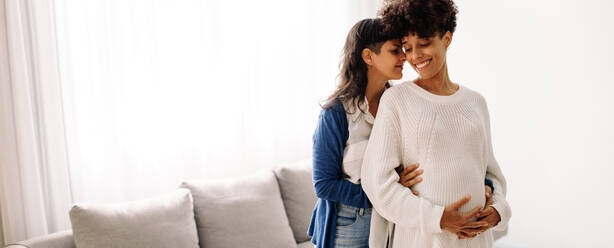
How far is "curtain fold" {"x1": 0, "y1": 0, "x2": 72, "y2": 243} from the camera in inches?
75.3

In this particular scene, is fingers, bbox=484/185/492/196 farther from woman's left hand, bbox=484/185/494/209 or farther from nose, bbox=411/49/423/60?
nose, bbox=411/49/423/60

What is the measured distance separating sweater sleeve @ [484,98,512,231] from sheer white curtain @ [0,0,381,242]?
159 cm

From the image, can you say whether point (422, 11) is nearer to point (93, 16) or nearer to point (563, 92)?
point (93, 16)

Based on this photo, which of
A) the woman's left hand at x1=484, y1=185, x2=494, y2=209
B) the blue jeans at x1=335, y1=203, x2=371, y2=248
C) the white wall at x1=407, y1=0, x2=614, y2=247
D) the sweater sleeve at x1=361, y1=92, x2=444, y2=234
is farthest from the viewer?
the white wall at x1=407, y1=0, x2=614, y2=247

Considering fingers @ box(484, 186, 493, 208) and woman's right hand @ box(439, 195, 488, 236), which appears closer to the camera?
woman's right hand @ box(439, 195, 488, 236)

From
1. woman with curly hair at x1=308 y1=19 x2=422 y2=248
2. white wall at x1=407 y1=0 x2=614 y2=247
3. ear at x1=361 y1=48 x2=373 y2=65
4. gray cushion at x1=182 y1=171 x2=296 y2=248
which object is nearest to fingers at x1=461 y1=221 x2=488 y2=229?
woman with curly hair at x1=308 y1=19 x2=422 y2=248

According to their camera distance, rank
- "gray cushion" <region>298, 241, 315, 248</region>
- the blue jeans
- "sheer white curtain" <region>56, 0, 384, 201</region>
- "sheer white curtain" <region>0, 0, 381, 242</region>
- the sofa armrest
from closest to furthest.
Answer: the blue jeans < the sofa armrest < "sheer white curtain" <region>0, 0, 381, 242</region> < "sheer white curtain" <region>56, 0, 384, 201</region> < "gray cushion" <region>298, 241, 315, 248</region>

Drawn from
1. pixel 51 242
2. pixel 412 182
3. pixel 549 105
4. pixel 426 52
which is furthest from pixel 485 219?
pixel 549 105

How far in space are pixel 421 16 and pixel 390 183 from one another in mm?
438

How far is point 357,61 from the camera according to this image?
1487 millimetres

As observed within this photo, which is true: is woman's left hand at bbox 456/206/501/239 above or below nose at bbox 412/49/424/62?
below

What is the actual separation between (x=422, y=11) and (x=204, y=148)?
1647 mm

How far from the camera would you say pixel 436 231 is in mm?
1214

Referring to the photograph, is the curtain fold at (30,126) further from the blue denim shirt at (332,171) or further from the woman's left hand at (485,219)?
the woman's left hand at (485,219)
